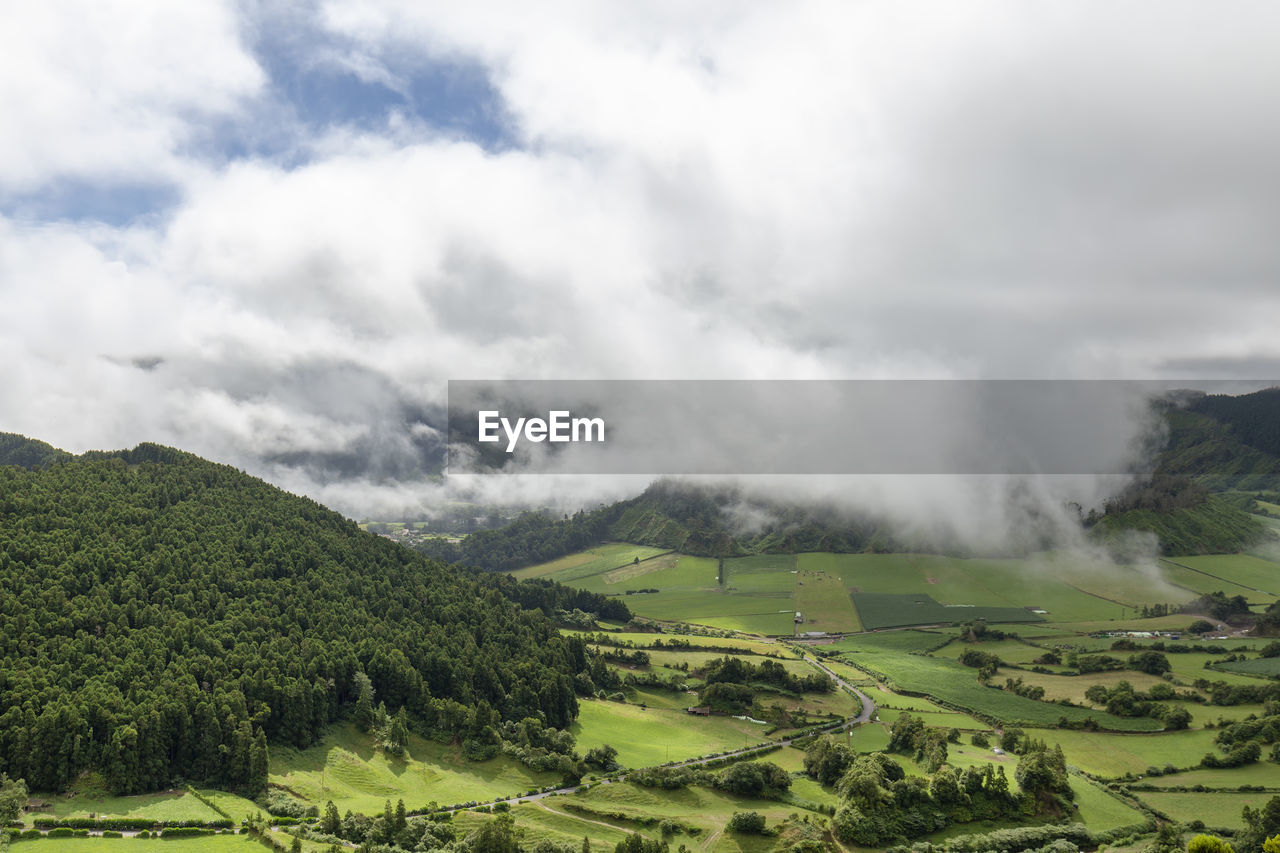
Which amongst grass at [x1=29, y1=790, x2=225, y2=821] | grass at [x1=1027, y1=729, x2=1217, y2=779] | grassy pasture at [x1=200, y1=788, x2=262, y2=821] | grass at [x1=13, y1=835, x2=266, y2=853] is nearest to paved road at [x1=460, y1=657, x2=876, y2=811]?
grass at [x1=1027, y1=729, x2=1217, y2=779]

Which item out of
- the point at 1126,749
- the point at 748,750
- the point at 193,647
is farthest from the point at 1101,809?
the point at 193,647

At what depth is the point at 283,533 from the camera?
19838 centimetres

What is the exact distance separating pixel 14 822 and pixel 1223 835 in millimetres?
169101

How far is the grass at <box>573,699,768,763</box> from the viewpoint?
15638 cm

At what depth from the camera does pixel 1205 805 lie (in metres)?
125

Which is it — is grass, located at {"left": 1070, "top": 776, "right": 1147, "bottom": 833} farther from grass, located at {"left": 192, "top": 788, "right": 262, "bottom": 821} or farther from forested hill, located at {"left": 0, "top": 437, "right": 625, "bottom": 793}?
grass, located at {"left": 192, "top": 788, "right": 262, "bottom": 821}

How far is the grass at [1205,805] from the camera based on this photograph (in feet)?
391

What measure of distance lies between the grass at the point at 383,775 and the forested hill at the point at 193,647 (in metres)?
4.95

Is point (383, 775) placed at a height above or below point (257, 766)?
below

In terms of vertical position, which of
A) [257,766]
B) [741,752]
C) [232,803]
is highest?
[257,766]

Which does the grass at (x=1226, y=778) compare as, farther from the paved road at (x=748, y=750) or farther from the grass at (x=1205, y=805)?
the paved road at (x=748, y=750)

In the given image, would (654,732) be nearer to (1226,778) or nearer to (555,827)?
(555,827)

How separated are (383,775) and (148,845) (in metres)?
40.1

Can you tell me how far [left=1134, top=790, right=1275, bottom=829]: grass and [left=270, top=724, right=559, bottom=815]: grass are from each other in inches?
4017
